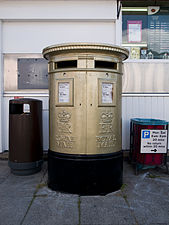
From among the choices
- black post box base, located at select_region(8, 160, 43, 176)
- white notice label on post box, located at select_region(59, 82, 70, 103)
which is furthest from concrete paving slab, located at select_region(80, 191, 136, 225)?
white notice label on post box, located at select_region(59, 82, 70, 103)

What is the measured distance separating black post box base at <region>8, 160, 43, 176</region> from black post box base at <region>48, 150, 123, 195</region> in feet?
2.94

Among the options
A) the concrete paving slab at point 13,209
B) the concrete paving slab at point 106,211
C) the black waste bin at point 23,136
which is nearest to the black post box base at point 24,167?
the black waste bin at point 23,136

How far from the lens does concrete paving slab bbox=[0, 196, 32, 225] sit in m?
2.43

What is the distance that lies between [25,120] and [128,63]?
2.85m

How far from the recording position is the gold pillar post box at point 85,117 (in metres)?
2.96

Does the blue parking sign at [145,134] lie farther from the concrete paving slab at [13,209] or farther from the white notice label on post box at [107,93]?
the concrete paving slab at [13,209]

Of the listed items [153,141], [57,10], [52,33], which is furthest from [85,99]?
[57,10]

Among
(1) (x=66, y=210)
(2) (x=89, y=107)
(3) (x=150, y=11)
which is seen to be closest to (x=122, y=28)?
(3) (x=150, y=11)

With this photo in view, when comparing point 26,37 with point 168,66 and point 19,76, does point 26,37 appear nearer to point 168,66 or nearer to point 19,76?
point 19,76

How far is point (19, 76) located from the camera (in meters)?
5.05

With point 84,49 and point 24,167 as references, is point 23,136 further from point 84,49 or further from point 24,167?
point 84,49

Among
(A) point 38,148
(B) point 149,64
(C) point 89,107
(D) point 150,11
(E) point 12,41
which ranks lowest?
(A) point 38,148

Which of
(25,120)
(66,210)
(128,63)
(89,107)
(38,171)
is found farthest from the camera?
(128,63)

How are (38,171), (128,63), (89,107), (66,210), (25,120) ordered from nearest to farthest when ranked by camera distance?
(66,210)
(89,107)
(25,120)
(38,171)
(128,63)
